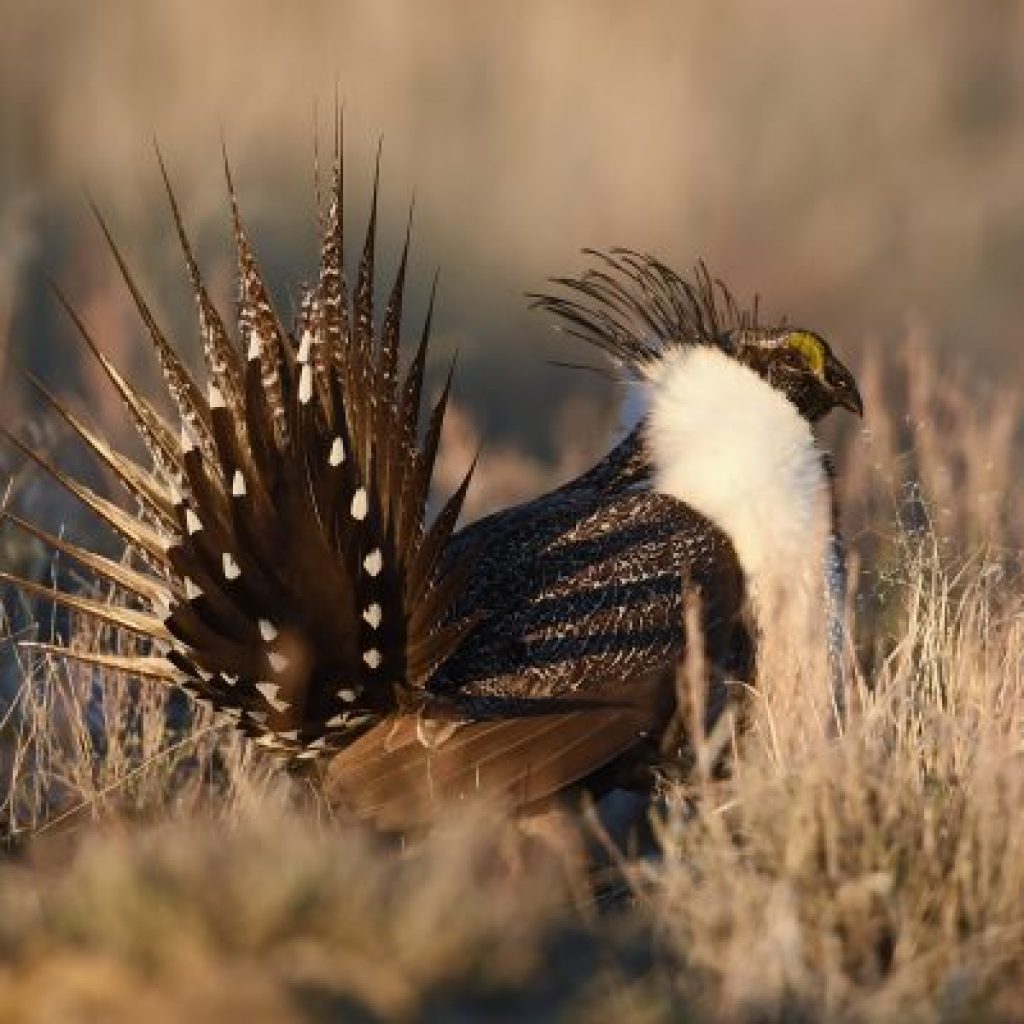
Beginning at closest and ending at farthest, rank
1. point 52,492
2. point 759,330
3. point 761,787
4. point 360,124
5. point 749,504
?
1. point 761,787
2. point 749,504
3. point 759,330
4. point 52,492
5. point 360,124

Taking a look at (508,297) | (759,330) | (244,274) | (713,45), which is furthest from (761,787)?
(713,45)

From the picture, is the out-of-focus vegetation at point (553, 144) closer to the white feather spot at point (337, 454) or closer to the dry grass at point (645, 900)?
the white feather spot at point (337, 454)

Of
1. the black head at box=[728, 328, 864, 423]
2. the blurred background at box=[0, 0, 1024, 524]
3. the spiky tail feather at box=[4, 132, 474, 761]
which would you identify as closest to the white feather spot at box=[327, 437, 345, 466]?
the spiky tail feather at box=[4, 132, 474, 761]

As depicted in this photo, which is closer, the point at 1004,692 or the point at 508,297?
the point at 1004,692

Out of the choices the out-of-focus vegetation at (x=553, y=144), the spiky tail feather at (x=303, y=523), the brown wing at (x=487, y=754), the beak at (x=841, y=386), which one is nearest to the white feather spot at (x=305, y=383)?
the spiky tail feather at (x=303, y=523)

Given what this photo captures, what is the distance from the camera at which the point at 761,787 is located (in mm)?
3232

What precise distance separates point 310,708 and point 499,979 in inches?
49.7

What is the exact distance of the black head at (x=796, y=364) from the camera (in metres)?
4.57

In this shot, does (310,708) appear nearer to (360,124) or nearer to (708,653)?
(708,653)

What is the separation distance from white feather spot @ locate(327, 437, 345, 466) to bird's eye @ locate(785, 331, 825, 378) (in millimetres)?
1095

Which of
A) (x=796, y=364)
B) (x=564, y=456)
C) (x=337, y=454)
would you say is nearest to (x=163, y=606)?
(x=337, y=454)

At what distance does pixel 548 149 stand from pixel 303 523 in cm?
882

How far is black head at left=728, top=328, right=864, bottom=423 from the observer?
4.57 m

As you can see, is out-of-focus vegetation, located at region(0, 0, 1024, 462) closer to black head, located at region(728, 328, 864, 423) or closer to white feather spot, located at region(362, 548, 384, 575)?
black head, located at region(728, 328, 864, 423)
